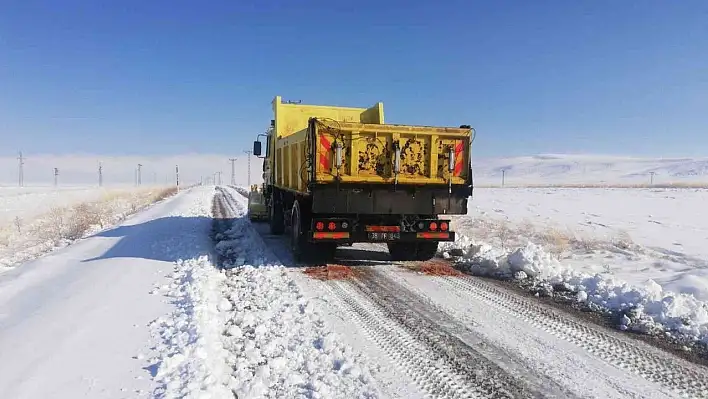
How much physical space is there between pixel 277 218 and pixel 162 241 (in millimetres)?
3017

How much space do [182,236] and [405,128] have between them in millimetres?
7098

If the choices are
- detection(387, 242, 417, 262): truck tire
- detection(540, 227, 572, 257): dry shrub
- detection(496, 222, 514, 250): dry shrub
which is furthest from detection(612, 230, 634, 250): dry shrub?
detection(387, 242, 417, 262): truck tire

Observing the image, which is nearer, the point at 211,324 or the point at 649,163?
the point at 211,324

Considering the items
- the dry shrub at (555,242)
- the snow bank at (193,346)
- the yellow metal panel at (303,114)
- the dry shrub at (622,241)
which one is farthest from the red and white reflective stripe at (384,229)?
the dry shrub at (622,241)

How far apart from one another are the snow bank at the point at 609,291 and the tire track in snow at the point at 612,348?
63 centimetres

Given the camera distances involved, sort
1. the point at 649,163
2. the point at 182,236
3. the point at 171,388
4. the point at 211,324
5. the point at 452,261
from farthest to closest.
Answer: the point at 649,163 → the point at 182,236 → the point at 452,261 → the point at 211,324 → the point at 171,388

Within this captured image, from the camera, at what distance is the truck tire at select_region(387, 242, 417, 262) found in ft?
32.7

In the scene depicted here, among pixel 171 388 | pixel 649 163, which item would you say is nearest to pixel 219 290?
pixel 171 388

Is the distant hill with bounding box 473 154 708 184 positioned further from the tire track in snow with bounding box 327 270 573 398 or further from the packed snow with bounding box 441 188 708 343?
the tire track in snow with bounding box 327 270 573 398

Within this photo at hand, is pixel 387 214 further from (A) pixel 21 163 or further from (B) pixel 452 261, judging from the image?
(A) pixel 21 163

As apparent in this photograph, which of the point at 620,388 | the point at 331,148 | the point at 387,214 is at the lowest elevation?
the point at 620,388

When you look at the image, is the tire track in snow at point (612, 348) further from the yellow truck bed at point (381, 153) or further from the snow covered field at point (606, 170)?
the snow covered field at point (606, 170)

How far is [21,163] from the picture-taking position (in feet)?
399

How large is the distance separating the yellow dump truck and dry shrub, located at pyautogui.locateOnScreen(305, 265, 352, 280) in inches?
15.3
